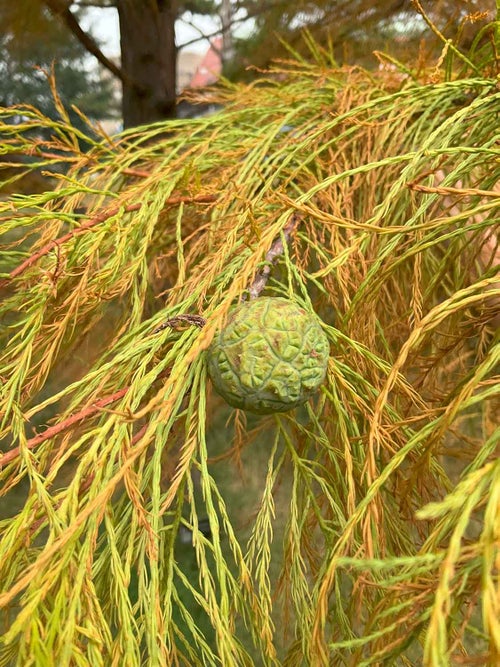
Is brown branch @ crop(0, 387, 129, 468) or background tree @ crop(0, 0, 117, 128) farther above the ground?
background tree @ crop(0, 0, 117, 128)

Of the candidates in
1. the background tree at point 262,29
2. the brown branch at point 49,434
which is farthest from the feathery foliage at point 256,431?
the background tree at point 262,29

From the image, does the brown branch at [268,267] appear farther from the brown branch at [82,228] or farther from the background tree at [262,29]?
the background tree at [262,29]

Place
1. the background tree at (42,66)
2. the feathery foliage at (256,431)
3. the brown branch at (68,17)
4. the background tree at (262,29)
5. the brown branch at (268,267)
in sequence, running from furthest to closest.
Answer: the background tree at (262,29) < the background tree at (42,66) < the brown branch at (68,17) < the brown branch at (268,267) < the feathery foliage at (256,431)

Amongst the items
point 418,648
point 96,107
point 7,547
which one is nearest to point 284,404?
point 7,547

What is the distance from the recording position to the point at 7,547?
487mm

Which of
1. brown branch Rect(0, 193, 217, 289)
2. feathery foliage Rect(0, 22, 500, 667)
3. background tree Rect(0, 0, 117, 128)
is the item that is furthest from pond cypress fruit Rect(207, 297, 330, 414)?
background tree Rect(0, 0, 117, 128)

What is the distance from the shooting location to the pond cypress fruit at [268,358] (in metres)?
0.56

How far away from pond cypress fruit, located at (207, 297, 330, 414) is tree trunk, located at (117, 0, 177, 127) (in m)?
1.13

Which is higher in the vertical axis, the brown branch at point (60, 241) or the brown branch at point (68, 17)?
the brown branch at point (68, 17)

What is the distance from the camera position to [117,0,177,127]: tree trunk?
4.81 feet

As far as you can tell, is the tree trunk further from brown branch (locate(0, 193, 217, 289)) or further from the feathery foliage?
brown branch (locate(0, 193, 217, 289))

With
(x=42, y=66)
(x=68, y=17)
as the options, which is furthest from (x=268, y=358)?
(x=42, y=66)

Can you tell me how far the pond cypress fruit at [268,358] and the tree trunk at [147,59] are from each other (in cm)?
113

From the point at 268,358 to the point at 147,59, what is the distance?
126cm
